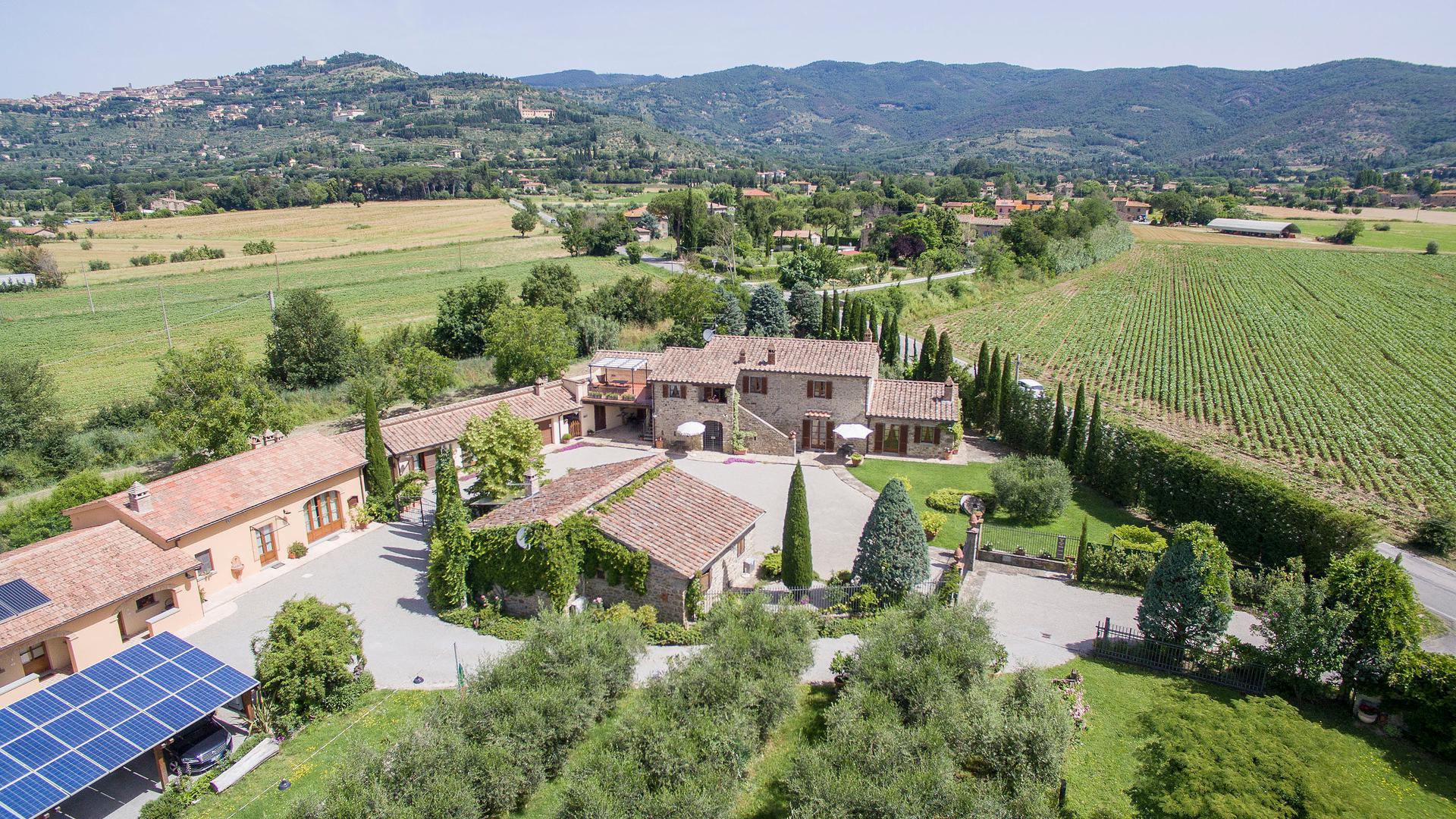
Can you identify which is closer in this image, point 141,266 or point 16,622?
point 16,622

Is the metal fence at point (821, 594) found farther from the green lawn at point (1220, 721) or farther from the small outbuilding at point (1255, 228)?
the small outbuilding at point (1255, 228)

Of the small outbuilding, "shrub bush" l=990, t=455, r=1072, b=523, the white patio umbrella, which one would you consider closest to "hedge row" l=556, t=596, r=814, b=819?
"shrub bush" l=990, t=455, r=1072, b=523

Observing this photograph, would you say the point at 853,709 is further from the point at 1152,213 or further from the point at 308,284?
the point at 1152,213

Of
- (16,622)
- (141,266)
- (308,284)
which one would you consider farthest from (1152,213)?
(16,622)

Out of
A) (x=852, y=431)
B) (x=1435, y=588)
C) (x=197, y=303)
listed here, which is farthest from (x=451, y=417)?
(x=197, y=303)

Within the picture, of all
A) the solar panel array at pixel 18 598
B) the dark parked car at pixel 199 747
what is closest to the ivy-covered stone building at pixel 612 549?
the dark parked car at pixel 199 747

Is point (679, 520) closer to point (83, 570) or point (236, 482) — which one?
point (236, 482)
